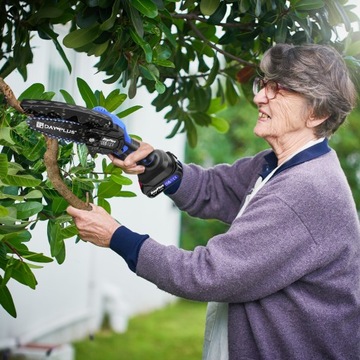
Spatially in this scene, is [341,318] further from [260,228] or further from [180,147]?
[180,147]

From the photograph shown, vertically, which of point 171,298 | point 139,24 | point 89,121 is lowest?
point 171,298

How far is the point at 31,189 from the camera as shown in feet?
8.92

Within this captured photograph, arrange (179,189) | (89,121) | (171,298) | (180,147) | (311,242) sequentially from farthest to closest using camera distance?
1. (171,298)
2. (180,147)
3. (179,189)
4. (311,242)
5. (89,121)

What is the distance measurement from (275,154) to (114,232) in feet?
2.84

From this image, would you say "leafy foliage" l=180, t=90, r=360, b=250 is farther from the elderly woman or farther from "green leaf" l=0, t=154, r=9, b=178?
"green leaf" l=0, t=154, r=9, b=178

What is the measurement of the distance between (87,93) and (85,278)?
225 inches

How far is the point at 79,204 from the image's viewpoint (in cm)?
267

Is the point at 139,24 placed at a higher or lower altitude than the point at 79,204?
higher

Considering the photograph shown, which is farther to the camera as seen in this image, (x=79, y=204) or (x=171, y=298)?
(x=171, y=298)

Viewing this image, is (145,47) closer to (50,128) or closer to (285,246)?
(50,128)

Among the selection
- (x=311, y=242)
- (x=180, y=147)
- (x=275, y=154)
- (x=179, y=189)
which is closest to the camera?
(x=311, y=242)

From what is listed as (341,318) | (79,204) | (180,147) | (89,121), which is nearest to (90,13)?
(89,121)

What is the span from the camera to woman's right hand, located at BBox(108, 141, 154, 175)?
310 centimetres

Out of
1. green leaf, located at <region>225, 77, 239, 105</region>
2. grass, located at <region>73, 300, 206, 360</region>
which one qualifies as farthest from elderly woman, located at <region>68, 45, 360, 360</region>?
grass, located at <region>73, 300, 206, 360</region>
